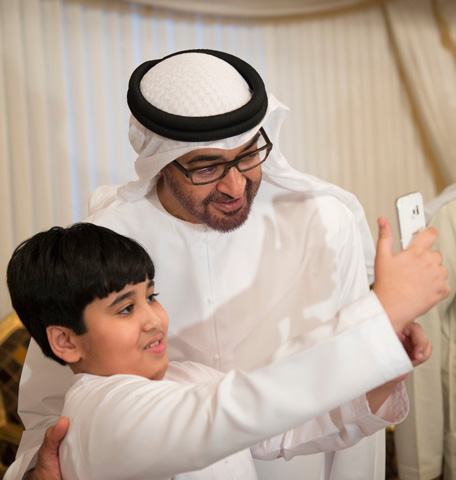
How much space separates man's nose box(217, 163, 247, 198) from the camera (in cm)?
166

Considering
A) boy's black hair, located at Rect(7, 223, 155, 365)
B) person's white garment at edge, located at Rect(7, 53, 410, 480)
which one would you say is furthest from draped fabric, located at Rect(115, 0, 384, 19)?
boy's black hair, located at Rect(7, 223, 155, 365)

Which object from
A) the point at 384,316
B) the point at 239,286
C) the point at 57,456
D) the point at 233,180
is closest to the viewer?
the point at 384,316

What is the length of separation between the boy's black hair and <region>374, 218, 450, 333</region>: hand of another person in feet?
1.95

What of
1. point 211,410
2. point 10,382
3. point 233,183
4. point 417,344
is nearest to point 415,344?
point 417,344

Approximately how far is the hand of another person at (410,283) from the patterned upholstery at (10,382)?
6.69 ft

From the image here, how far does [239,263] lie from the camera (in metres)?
1.85

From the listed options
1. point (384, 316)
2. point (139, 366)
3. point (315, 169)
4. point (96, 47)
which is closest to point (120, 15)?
point (96, 47)

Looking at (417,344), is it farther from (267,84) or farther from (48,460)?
(267,84)

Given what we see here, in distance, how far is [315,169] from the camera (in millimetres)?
4102

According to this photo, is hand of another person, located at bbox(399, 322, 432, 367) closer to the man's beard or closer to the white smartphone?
the white smartphone

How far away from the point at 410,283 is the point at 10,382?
2.11m

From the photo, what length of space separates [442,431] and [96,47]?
2.69 meters

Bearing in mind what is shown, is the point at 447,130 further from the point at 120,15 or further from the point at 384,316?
the point at 384,316

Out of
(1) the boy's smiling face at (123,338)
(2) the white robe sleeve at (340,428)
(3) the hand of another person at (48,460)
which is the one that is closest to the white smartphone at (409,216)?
(2) the white robe sleeve at (340,428)
